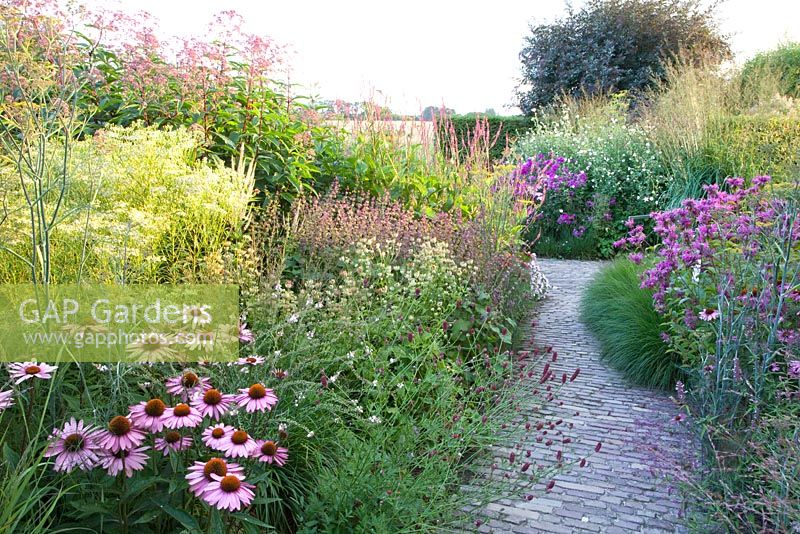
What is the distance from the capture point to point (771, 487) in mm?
2234

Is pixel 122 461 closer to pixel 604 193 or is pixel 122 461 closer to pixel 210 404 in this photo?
pixel 210 404

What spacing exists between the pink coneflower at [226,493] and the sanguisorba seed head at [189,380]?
13.1 inches

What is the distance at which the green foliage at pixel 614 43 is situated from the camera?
1616 centimetres

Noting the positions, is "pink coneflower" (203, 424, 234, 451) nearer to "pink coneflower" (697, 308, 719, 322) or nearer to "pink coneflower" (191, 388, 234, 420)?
"pink coneflower" (191, 388, 234, 420)

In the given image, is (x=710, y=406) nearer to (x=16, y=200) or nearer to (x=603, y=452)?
(x=603, y=452)

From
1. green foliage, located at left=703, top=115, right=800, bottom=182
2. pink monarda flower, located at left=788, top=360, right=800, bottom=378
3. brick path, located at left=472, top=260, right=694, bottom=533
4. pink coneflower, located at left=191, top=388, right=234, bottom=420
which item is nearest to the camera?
pink coneflower, located at left=191, top=388, right=234, bottom=420

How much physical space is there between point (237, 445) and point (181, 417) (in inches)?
6.2

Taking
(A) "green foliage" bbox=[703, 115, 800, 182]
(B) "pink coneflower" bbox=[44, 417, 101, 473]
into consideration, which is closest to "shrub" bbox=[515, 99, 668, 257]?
(A) "green foliage" bbox=[703, 115, 800, 182]

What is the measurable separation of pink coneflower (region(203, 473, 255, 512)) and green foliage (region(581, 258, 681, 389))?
2810 mm

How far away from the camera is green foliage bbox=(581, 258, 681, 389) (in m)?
3.88

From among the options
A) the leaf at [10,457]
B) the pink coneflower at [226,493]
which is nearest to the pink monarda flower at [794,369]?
the pink coneflower at [226,493]

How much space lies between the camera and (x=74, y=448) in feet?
4.94

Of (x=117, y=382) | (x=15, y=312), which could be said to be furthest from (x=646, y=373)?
(x=15, y=312)

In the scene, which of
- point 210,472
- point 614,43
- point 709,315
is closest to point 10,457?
point 210,472
